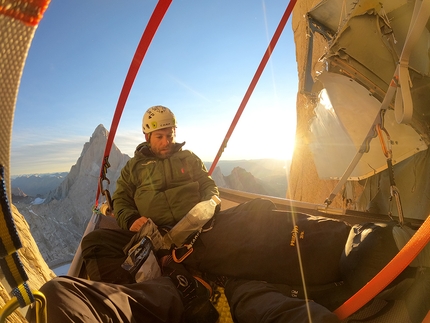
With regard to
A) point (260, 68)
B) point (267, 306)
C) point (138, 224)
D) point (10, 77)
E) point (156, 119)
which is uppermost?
point (260, 68)

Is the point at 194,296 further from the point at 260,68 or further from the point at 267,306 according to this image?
the point at 260,68

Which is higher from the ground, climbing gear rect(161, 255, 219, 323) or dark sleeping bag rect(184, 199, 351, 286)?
dark sleeping bag rect(184, 199, 351, 286)

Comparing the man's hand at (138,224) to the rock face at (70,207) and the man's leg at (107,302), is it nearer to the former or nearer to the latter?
the man's leg at (107,302)

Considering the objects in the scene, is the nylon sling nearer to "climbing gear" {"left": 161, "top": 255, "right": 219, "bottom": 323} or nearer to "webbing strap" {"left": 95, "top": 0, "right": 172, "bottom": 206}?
"climbing gear" {"left": 161, "top": 255, "right": 219, "bottom": 323}

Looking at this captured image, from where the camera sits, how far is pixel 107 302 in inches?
40.9

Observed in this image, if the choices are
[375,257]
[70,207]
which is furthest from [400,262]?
[70,207]

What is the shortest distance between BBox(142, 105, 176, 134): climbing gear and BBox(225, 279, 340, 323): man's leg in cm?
157

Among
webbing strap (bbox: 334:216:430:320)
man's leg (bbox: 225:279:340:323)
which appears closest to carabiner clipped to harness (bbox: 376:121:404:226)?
webbing strap (bbox: 334:216:430:320)

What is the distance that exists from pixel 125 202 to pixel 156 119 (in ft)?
2.66

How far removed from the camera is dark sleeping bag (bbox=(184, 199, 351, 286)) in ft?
5.10

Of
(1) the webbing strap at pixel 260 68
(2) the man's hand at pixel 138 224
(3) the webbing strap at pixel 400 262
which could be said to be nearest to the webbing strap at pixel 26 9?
(3) the webbing strap at pixel 400 262

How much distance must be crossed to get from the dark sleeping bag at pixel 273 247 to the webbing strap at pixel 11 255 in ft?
4.29

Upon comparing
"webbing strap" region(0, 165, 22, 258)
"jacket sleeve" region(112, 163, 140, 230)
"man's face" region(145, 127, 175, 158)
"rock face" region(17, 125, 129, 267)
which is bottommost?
"rock face" region(17, 125, 129, 267)

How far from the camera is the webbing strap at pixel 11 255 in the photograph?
44 centimetres
